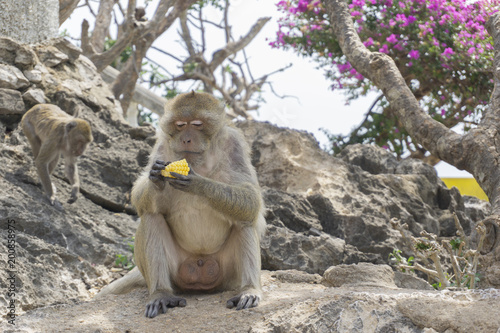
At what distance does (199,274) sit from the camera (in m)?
4.25

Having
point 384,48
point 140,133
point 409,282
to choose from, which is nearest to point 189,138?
point 409,282

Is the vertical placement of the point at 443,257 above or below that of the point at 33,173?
above

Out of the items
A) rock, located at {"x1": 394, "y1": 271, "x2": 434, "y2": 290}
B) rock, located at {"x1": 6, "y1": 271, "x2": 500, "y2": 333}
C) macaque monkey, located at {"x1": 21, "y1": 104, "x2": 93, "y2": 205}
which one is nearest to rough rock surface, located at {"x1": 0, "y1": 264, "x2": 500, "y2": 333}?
rock, located at {"x1": 6, "y1": 271, "x2": 500, "y2": 333}

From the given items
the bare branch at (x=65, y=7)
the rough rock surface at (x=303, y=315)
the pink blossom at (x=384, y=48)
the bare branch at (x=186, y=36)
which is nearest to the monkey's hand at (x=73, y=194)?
the rough rock surface at (x=303, y=315)

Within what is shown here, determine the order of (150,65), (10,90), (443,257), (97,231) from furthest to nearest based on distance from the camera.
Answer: (150,65) < (10,90) < (97,231) < (443,257)

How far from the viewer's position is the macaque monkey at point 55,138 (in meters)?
7.16

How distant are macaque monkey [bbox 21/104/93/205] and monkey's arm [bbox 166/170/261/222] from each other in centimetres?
359

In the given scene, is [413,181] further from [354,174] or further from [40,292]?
[40,292]

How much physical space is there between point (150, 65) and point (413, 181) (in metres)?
10.6

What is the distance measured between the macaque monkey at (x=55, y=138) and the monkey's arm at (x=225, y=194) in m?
3.59

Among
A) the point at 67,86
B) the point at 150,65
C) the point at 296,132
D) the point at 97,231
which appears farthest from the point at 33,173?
the point at 150,65

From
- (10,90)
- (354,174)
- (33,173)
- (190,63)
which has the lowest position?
(33,173)

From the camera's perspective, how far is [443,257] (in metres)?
5.95

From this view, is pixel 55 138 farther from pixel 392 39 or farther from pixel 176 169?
pixel 392 39
